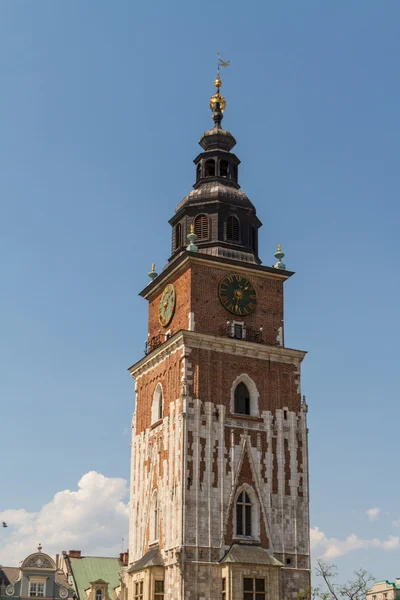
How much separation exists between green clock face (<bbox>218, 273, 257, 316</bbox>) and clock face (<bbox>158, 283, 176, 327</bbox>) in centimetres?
325

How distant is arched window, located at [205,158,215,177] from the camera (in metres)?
60.0

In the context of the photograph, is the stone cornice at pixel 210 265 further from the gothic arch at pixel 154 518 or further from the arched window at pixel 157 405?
the gothic arch at pixel 154 518

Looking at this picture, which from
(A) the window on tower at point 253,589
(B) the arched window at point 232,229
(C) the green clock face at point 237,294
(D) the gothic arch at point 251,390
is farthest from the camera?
(B) the arched window at point 232,229

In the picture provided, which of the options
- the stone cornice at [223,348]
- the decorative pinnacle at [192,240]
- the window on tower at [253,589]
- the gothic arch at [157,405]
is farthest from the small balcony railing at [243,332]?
the window on tower at [253,589]

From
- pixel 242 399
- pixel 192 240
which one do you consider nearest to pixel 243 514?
pixel 242 399

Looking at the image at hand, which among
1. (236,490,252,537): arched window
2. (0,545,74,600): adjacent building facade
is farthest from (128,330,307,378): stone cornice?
(0,545,74,600): adjacent building facade

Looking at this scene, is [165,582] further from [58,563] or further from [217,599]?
[58,563]

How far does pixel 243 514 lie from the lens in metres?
50.2

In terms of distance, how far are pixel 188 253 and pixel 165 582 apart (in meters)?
18.4

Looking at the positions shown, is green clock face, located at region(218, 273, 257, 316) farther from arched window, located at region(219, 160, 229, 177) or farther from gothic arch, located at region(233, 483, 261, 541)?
gothic arch, located at region(233, 483, 261, 541)

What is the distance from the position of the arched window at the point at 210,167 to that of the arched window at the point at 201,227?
3988mm

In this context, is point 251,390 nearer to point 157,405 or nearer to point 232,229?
point 157,405

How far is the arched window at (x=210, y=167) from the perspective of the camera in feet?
197

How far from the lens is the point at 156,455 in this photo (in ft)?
175
